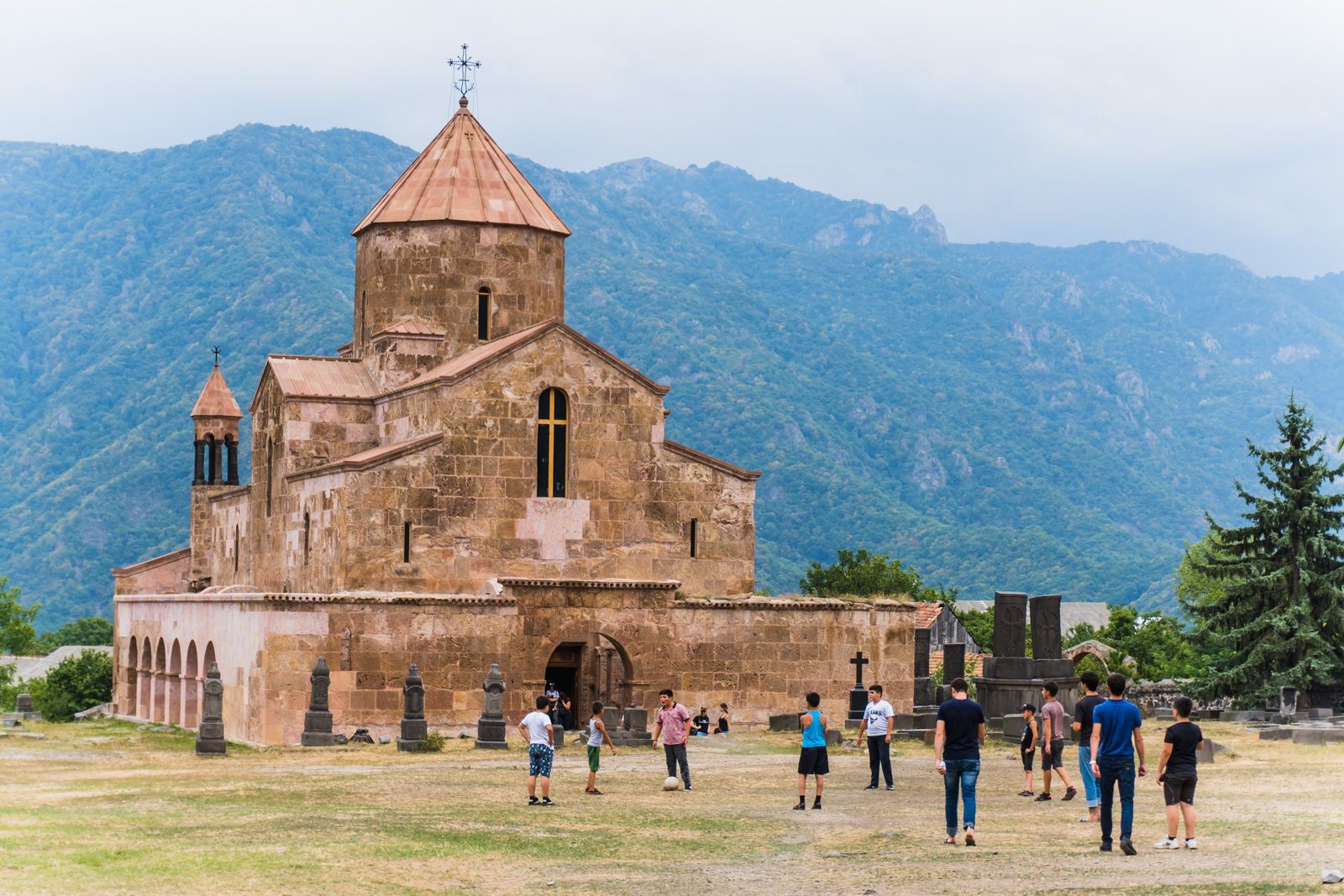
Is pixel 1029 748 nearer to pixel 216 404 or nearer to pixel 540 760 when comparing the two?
pixel 540 760

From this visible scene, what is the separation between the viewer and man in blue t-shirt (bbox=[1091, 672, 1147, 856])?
16.6 m

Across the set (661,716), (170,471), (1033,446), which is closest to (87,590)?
(170,471)

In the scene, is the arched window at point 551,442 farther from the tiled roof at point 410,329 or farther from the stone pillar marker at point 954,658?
the stone pillar marker at point 954,658

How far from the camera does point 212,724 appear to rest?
101ft

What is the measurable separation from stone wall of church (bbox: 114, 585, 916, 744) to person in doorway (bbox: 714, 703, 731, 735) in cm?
59

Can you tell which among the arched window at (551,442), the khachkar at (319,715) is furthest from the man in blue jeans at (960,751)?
the arched window at (551,442)

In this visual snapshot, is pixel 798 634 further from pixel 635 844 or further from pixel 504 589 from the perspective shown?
pixel 635 844

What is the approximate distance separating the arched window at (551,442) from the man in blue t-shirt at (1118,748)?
70.8ft

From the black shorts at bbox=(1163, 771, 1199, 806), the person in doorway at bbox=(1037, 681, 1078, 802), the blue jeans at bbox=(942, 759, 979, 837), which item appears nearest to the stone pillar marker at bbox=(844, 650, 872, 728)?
the person in doorway at bbox=(1037, 681, 1078, 802)

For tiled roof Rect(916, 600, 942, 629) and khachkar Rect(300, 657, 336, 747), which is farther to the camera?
Result: tiled roof Rect(916, 600, 942, 629)

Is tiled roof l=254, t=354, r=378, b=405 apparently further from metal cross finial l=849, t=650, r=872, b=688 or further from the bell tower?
metal cross finial l=849, t=650, r=872, b=688

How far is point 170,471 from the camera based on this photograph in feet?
486

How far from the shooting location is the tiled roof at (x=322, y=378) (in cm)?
4072

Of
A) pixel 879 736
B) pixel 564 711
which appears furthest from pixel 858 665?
pixel 879 736
